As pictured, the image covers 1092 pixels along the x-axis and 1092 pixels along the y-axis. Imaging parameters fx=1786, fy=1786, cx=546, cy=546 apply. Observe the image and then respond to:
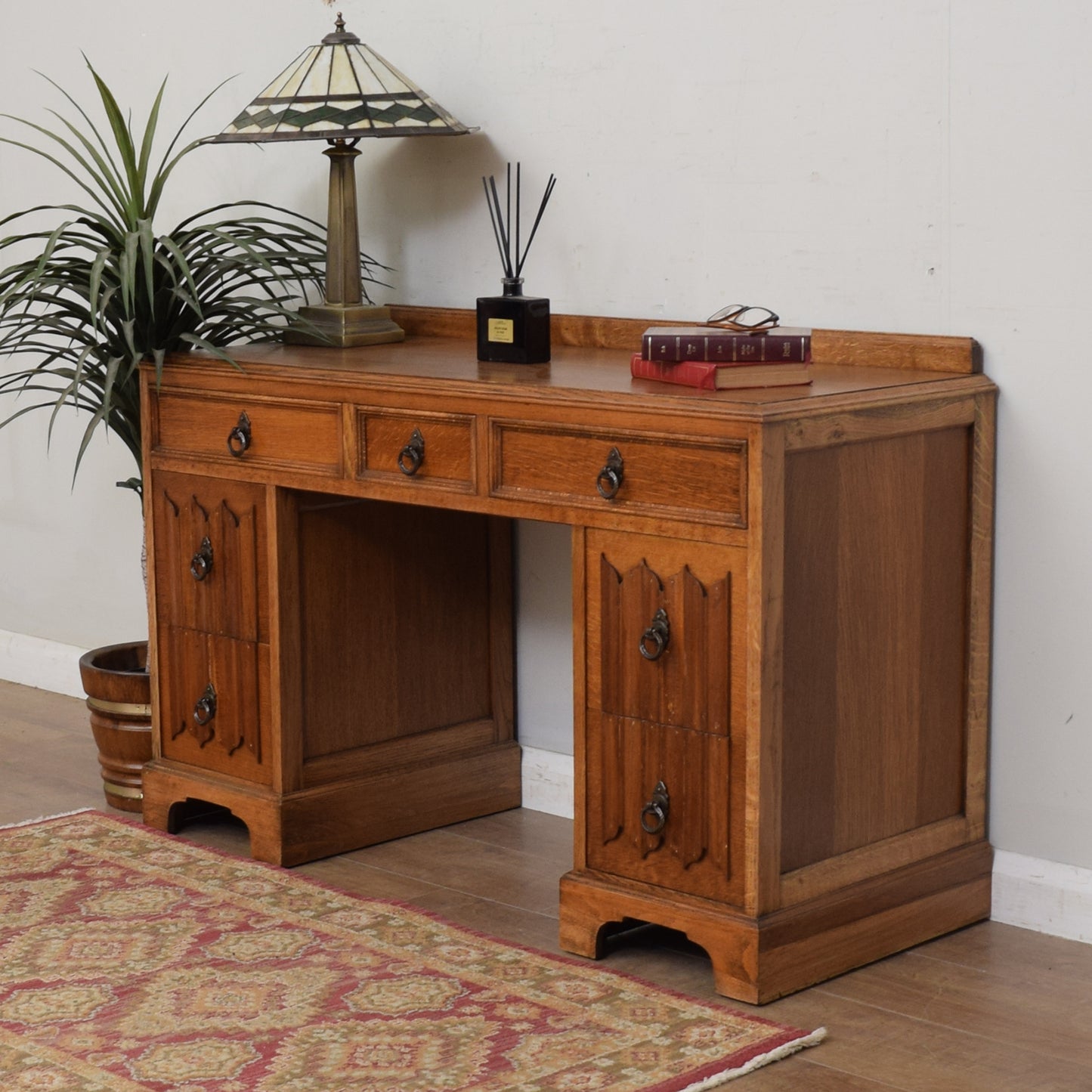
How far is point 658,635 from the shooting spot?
8.59ft

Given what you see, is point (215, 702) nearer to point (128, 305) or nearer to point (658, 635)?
point (128, 305)

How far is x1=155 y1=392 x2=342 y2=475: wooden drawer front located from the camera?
3.05 m

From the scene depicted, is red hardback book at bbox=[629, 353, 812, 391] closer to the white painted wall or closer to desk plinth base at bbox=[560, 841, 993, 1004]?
the white painted wall

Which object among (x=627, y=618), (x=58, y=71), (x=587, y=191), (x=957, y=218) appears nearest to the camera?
(x=627, y=618)

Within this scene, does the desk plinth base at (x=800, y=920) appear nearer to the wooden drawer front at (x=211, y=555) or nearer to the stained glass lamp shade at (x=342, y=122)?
the wooden drawer front at (x=211, y=555)

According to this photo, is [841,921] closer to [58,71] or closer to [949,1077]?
[949,1077]

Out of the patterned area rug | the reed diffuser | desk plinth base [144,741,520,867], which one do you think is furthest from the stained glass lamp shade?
the patterned area rug

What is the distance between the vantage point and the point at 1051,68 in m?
2.71

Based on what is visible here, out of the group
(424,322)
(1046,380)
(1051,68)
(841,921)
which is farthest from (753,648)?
(424,322)

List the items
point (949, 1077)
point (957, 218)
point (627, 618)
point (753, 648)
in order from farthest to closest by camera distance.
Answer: point (957, 218)
point (627, 618)
point (753, 648)
point (949, 1077)

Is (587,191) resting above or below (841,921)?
above

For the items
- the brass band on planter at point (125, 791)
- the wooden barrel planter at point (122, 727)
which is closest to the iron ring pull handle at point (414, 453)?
the wooden barrel planter at point (122, 727)

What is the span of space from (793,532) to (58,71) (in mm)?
2690

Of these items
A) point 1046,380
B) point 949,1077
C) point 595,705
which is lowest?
point 949,1077
